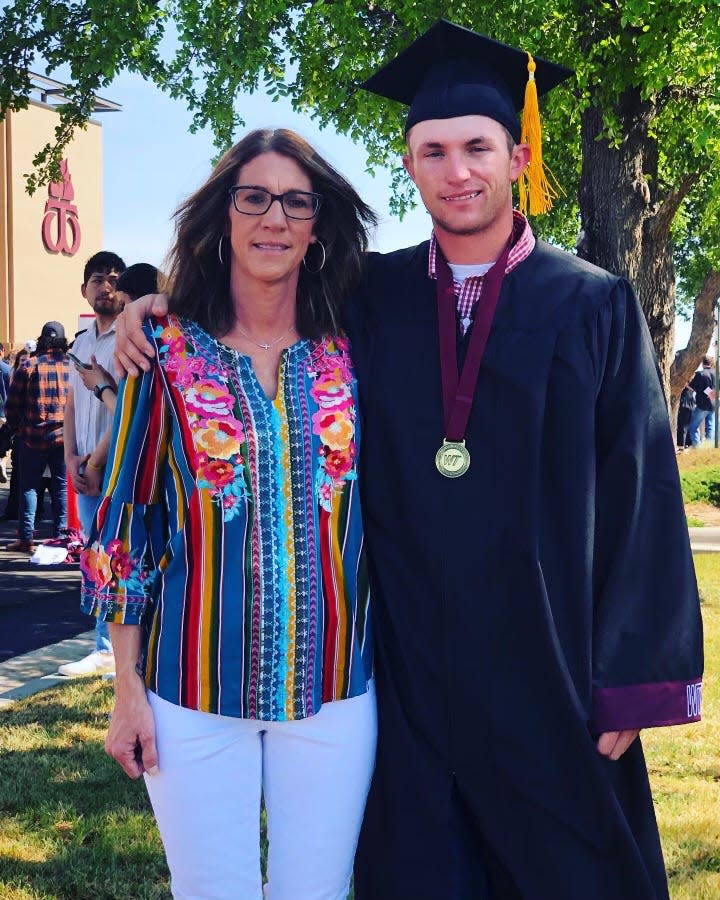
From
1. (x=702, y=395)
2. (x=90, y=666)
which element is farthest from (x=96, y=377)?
(x=702, y=395)

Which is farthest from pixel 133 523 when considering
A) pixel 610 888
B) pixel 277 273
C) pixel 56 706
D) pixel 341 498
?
pixel 56 706

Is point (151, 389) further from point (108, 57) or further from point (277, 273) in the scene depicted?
point (108, 57)

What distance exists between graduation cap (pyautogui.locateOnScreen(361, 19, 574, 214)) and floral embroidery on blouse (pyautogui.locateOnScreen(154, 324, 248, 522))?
2.69ft

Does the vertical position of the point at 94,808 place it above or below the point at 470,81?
below

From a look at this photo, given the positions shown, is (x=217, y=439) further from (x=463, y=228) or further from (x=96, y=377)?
(x=96, y=377)

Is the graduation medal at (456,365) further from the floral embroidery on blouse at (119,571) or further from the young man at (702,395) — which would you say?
the young man at (702,395)

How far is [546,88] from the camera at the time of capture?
9.18ft

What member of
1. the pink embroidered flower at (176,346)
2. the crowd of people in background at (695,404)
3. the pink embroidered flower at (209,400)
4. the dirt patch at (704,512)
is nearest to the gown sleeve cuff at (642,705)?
the pink embroidered flower at (209,400)

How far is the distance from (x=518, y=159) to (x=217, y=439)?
1023 mm

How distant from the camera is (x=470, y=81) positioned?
255 centimetres

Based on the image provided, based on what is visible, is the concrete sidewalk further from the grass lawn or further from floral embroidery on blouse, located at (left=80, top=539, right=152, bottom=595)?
floral embroidery on blouse, located at (left=80, top=539, right=152, bottom=595)

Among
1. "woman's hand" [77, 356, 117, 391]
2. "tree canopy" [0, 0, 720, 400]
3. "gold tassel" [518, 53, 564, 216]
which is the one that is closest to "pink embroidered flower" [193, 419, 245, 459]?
"gold tassel" [518, 53, 564, 216]

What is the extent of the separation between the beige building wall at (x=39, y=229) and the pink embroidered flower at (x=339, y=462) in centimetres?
2426

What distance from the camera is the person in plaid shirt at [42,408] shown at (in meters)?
8.97
